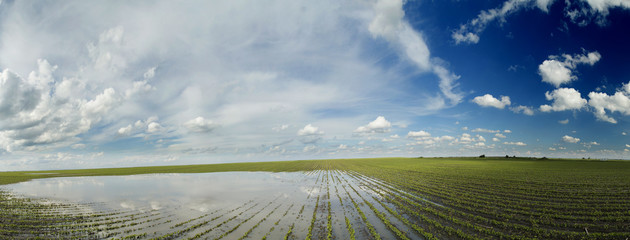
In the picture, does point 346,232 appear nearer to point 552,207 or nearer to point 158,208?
point 552,207

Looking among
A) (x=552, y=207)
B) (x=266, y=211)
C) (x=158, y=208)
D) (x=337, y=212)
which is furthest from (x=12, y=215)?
(x=552, y=207)

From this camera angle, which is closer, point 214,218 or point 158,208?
point 214,218

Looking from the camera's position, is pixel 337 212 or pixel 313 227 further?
pixel 337 212

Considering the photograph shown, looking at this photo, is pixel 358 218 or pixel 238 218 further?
pixel 238 218

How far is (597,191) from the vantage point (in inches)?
1166

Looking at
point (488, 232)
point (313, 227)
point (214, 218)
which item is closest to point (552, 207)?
point (488, 232)

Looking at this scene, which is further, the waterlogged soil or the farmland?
the waterlogged soil

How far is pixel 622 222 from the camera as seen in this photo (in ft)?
57.9

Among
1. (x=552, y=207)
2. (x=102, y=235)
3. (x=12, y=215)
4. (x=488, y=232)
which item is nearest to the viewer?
(x=488, y=232)

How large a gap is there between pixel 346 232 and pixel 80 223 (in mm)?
21913

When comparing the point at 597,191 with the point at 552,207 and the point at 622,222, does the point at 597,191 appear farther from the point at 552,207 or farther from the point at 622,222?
the point at 622,222

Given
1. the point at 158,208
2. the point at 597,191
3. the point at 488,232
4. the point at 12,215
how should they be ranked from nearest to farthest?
the point at 488,232 → the point at 12,215 → the point at 158,208 → the point at 597,191

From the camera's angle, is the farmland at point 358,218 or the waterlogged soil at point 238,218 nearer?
the farmland at point 358,218

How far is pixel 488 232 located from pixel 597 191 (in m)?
26.3
